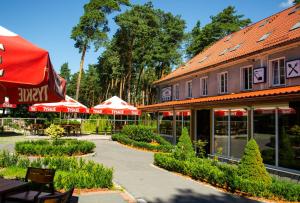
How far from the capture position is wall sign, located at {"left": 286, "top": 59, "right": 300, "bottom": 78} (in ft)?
49.8

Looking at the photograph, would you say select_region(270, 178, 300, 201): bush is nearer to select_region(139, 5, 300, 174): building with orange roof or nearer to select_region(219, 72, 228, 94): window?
select_region(139, 5, 300, 174): building with orange roof

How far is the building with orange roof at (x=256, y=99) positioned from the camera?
44.8ft

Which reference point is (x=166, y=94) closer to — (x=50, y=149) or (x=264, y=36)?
(x=264, y=36)

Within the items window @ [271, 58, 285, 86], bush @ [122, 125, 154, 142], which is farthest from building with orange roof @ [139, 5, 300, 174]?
bush @ [122, 125, 154, 142]

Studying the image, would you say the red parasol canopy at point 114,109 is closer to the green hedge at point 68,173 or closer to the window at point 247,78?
the window at point 247,78

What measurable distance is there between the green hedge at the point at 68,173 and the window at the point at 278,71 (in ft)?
33.0

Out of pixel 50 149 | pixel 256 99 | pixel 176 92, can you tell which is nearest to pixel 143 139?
pixel 176 92

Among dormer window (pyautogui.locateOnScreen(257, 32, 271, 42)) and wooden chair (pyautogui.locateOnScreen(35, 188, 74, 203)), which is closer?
wooden chair (pyautogui.locateOnScreen(35, 188, 74, 203))

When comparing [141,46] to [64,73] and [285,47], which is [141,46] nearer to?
[285,47]

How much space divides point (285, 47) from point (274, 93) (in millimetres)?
4202

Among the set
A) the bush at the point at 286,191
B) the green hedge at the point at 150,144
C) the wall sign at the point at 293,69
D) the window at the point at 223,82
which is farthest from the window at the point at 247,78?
the bush at the point at 286,191

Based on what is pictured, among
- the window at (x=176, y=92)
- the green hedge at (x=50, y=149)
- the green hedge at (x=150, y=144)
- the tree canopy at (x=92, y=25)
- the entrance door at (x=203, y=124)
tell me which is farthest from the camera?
the tree canopy at (x=92, y=25)

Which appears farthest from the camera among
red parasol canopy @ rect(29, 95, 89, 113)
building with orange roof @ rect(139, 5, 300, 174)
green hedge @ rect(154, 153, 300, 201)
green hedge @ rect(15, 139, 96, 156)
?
red parasol canopy @ rect(29, 95, 89, 113)

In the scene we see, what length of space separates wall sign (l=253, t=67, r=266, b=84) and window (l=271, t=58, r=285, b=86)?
0.48 metres
